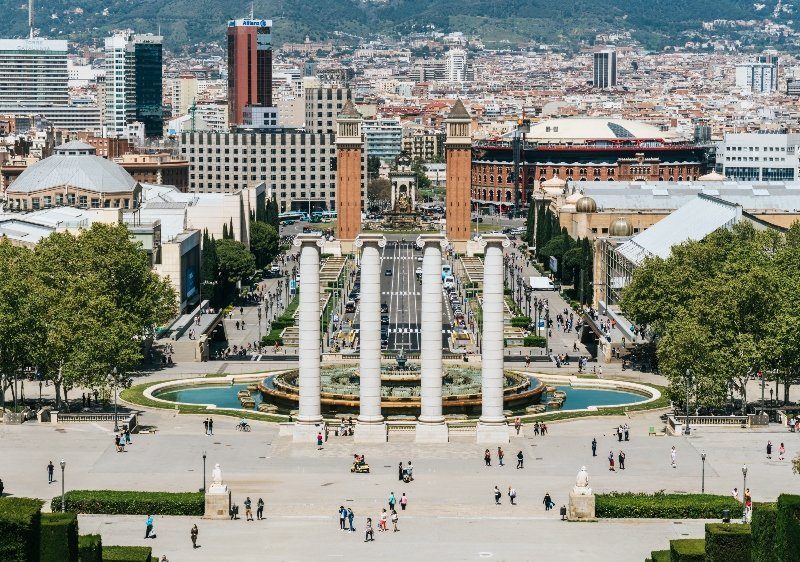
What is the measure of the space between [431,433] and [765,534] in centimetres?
3043

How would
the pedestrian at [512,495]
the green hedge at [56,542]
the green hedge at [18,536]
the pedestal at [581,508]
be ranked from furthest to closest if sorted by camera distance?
the pedestrian at [512,495] → the pedestal at [581,508] → the green hedge at [56,542] → the green hedge at [18,536]

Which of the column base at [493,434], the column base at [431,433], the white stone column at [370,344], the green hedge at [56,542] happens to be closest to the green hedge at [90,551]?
the green hedge at [56,542]

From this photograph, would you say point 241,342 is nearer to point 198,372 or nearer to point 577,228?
point 198,372

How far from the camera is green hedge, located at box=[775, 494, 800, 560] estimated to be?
5641 centimetres

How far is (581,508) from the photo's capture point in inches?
2817

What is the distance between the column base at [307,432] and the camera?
8762cm

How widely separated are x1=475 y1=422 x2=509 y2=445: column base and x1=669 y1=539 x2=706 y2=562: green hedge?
26042 mm

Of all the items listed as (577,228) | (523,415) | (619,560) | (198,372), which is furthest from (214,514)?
(577,228)

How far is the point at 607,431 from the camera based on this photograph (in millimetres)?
90812

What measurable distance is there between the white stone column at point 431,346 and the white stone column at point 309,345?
471 centimetres

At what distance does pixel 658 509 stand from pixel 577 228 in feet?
374

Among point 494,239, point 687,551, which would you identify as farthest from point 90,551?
point 494,239

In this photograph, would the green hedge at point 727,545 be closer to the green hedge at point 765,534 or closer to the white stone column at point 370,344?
the green hedge at point 765,534

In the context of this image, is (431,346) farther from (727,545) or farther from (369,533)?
(727,545)
